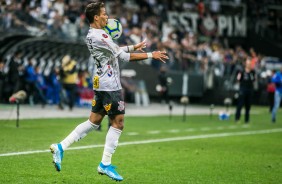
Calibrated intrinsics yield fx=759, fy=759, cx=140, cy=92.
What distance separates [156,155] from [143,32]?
22.4 m

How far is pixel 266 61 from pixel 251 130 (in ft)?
74.5

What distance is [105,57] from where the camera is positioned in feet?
36.1

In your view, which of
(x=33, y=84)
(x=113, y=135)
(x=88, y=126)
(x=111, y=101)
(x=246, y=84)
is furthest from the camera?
(x=33, y=84)

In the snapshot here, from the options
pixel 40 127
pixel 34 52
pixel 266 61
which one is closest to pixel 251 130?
pixel 40 127

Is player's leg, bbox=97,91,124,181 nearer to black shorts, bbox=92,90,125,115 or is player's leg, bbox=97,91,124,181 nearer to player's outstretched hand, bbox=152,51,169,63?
black shorts, bbox=92,90,125,115

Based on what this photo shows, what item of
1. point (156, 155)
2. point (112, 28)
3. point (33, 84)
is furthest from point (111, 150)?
point (33, 84)

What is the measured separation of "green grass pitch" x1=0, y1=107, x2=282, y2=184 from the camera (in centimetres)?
1162

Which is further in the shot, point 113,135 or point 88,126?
point 88,126

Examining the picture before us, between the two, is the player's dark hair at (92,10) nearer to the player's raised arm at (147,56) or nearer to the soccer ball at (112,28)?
the soccer ball at (112,28)

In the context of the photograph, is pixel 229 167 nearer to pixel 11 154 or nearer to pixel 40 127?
pixel 11 154

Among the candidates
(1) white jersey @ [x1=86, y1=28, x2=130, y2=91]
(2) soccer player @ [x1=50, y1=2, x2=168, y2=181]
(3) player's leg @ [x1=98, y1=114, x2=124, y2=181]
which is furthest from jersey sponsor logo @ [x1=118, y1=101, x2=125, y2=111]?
(1) white jersey @ [x1=86, y1=28, x2=130, y2=91]

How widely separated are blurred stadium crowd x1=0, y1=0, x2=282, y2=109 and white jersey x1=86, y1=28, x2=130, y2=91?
59.5 ft

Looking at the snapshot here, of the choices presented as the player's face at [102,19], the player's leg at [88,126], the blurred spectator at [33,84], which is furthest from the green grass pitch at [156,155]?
the blurred spectator at [33,84]

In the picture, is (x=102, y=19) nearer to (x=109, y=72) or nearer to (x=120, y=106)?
(x=109, y=72)
